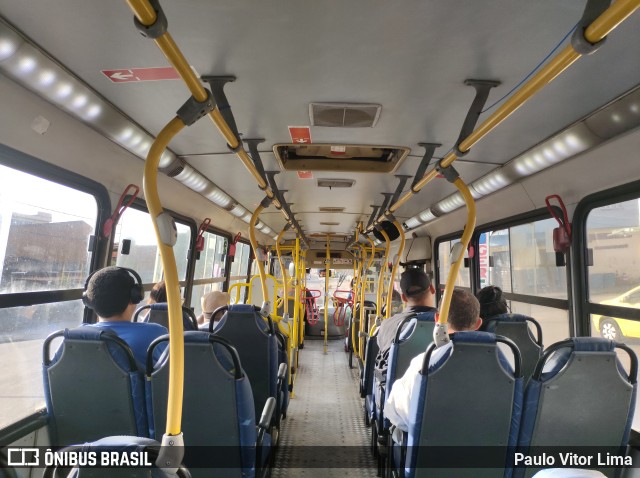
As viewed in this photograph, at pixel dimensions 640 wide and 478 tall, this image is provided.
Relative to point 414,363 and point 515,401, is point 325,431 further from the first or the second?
point 515,401

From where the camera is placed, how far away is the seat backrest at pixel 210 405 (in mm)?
1689

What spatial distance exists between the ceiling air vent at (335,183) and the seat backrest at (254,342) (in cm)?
170

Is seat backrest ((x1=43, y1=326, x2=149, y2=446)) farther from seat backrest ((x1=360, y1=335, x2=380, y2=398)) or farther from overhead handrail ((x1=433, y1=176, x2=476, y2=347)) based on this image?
seat backrest ((x1=360, y1=335, x2=380, y2=398))

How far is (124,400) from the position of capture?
1.70 metres

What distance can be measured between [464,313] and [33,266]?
2752 millimetres

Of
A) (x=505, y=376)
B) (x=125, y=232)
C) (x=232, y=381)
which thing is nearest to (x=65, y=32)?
(x=232, y=381)

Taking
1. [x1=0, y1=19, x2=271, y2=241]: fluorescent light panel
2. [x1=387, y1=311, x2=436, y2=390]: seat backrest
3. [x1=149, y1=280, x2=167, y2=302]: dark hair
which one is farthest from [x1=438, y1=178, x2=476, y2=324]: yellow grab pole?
[x1=149, y1=280, x2=167, y2=302]: dark hair

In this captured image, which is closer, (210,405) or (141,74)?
(210,405)

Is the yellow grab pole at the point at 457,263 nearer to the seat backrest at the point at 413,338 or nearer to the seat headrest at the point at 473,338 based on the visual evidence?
the seat headrest at the point at 473,338

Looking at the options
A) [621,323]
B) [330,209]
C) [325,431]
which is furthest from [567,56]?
[330,209]

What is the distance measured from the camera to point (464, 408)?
172 centimetres

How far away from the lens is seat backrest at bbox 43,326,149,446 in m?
1.65

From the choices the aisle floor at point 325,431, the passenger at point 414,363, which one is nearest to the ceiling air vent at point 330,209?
the aisle floor at point 325,431

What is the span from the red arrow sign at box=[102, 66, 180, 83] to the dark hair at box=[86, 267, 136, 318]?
3.66 feet
